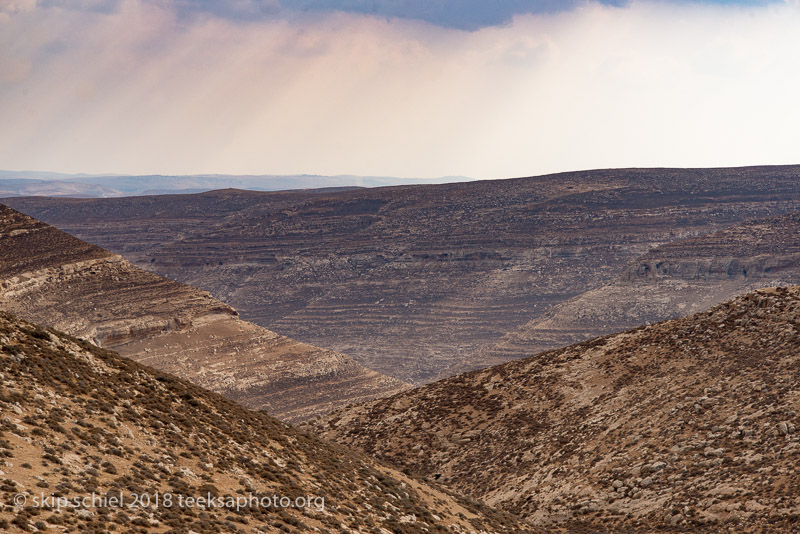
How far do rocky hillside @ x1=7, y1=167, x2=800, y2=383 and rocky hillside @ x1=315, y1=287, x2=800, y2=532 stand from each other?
51.0 meters

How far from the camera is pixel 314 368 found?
2360 inches

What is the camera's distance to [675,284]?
85000 mm

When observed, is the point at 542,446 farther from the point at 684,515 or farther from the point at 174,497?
the point at 174,497

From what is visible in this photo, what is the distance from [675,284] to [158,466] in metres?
76.9

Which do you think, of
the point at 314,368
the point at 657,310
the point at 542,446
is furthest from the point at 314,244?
the point at 542,446

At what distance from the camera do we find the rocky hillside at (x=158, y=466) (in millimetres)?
13070

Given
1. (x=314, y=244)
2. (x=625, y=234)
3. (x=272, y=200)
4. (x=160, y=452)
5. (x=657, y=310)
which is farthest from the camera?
(x=272, y=200)

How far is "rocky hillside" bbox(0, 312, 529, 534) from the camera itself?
1307 cm

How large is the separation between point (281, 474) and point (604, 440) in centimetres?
1143

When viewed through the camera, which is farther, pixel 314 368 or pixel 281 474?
pixel 314 368

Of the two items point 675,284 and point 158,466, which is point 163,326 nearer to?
point 158,466

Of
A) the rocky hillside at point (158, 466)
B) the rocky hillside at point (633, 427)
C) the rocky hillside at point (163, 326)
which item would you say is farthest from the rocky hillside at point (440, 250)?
the rocky hillside at point (158, 466)

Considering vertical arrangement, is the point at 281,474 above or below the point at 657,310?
above

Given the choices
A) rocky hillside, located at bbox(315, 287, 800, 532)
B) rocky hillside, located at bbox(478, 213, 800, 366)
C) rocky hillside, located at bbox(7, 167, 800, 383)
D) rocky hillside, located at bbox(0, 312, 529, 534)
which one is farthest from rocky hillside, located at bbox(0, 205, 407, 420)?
rocky hillside, located at bbox(0, 312, 529, 534)
